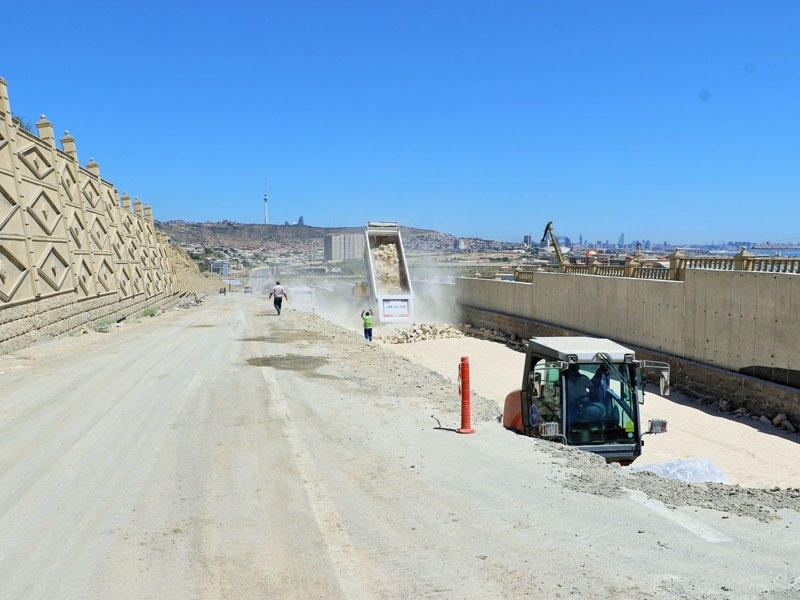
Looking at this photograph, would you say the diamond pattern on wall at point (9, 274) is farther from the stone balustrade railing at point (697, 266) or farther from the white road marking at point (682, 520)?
the stone balustrade railing at point (697, 266)

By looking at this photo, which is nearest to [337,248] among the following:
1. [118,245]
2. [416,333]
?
[416,333]

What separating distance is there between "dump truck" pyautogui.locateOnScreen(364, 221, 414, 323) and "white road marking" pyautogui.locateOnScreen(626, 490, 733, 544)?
30.7 m

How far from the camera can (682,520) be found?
602 cm

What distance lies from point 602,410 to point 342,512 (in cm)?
461

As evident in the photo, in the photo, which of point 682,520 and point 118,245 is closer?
point 682,520

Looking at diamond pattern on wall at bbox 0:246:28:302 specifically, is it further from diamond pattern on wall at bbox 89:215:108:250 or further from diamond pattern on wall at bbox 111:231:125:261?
diamond pattern on wall at bbox 111:231:125:261

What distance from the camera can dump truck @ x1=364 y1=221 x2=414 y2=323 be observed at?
1471 inches

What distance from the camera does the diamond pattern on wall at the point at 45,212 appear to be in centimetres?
2081

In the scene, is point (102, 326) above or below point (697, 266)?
below

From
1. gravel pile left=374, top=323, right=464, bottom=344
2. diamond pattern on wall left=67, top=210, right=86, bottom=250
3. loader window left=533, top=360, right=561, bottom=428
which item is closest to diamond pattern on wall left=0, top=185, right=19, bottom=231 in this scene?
diamond pattern on wall left=67, top=210, right=86, bottom=250

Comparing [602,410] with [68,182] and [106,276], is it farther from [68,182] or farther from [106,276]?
[106,276]

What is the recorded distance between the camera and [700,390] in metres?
18.9

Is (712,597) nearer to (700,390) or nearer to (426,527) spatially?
(426,527)

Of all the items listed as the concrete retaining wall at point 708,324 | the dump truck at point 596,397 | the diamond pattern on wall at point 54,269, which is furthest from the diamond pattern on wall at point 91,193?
the dump truck at point 596,397
